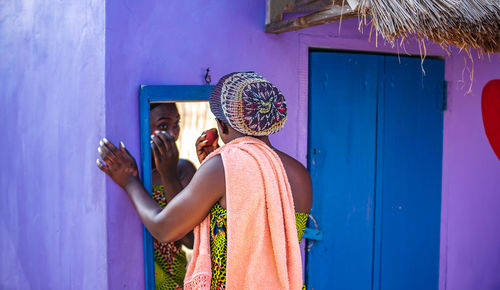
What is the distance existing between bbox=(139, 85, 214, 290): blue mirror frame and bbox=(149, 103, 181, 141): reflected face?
0.19 feet

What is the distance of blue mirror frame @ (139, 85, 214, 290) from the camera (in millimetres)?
2543

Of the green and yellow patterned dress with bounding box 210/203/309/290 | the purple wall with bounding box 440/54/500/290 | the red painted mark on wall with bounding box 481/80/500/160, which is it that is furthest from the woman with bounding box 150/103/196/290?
the red painted mark on wall with bounding box 481/80/500/160

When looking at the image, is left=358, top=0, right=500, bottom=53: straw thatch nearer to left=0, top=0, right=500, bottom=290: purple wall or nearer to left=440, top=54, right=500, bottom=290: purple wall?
left=0, top=0, right=500, bottom=290: purple wall

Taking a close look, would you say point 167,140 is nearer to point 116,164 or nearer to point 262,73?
point 116,164

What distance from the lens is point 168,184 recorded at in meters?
2.51

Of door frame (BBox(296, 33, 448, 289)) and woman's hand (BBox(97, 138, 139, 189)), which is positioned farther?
door frame (BBox(296, 33, 448, 289))

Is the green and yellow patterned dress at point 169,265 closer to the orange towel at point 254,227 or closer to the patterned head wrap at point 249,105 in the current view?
the orange towel at point 254,227

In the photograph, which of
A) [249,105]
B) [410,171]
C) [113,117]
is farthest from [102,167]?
[410,171]

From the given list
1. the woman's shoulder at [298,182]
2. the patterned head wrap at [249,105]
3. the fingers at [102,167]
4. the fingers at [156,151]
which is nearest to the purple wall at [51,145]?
the fingers at [102,167]

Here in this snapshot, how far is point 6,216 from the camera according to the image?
406cm

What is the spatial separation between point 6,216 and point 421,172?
3.29 meters

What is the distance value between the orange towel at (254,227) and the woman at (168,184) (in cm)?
37

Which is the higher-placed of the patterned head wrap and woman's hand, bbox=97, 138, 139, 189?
the patterned head wrap

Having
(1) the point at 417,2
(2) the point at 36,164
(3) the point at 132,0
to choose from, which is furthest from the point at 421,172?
(2) the point at 36,164
